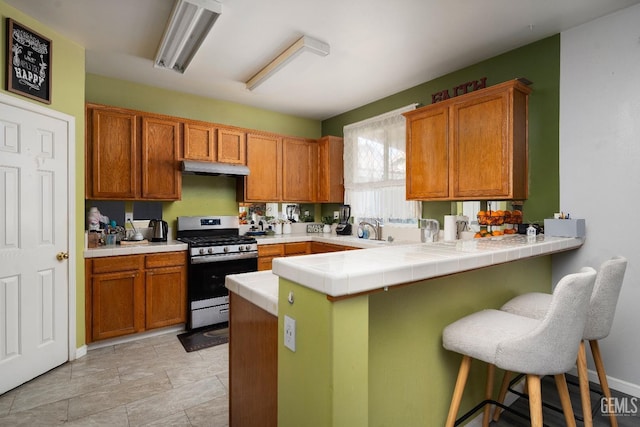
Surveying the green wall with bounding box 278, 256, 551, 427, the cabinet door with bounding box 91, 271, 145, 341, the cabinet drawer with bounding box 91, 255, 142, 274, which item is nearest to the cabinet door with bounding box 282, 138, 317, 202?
the cabinet drawer with bounding box 91, 255, 142, 274

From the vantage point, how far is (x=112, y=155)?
11.6 ft

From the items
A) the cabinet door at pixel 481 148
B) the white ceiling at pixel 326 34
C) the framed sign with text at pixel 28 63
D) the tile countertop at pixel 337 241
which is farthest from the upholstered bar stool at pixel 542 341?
the framed sign with text at pixel 28 63

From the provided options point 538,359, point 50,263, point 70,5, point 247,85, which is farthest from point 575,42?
point 50,263

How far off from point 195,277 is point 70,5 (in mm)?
2593

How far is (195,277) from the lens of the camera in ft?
12.0

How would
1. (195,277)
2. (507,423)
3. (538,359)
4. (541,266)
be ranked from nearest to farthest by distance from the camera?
(538,359) → (507,423) → (541,266) → (195,277)

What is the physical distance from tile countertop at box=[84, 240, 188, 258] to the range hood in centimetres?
86

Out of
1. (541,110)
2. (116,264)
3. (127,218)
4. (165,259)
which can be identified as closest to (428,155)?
(541,110)

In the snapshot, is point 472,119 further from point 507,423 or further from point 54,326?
point 54,326

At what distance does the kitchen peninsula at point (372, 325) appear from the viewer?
1.04 metres

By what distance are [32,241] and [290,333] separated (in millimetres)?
2622

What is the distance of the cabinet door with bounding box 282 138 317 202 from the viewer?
4.81m

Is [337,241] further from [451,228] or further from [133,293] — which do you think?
[133,293]

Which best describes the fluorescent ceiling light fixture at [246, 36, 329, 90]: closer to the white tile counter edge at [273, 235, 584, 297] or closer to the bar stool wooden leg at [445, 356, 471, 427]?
the white tile counter edge at [273, 235, 584, 297]
